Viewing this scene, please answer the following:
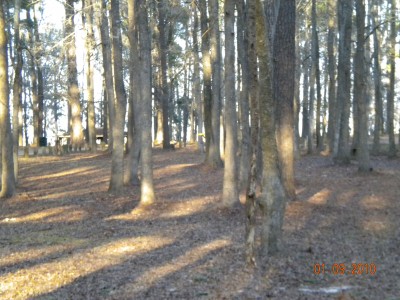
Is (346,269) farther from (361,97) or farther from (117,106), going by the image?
(361,97)

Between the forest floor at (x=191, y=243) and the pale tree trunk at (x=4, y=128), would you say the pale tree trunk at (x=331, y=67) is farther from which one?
the pale tree trunk at (x=4, y=128)

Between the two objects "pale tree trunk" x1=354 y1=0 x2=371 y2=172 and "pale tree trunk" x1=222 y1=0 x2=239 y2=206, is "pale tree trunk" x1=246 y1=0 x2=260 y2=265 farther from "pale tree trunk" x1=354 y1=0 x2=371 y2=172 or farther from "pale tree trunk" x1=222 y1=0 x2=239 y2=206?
"pale tree trunk" x1=354 y1=0 x2=371 y2=172

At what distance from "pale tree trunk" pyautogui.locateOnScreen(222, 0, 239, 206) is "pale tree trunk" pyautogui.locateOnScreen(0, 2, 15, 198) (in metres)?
7.59

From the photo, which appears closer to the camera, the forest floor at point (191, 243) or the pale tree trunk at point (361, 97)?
the forest floor at point (191, 243)

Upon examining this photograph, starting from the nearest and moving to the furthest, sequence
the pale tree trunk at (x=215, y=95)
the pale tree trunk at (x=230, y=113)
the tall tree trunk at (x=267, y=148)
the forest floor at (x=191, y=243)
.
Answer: the forest floor at (x=191, y=243)
the tall tree trunk at (x=267, y=148)
the pale tree trunk at (x=230, y=113)
the pale tree trunk at (x=215, y=95)

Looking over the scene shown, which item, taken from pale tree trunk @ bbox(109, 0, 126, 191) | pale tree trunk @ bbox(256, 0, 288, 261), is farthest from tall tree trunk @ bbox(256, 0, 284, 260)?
pale tree trunk @ bbox(109, 0, 126, 191)

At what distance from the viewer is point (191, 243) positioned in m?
10.0

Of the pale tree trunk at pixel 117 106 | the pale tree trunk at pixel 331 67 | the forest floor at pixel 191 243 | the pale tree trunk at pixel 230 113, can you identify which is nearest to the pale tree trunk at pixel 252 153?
the forest floor at pixel 191 243

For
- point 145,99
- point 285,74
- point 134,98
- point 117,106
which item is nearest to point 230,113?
point 285,74

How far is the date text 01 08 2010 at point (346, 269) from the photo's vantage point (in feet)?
25.4

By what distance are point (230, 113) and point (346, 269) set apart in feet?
20.4

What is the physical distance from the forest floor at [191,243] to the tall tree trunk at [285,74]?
155 cm

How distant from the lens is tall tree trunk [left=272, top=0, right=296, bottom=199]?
520 inches

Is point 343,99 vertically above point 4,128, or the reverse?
point 343,99
